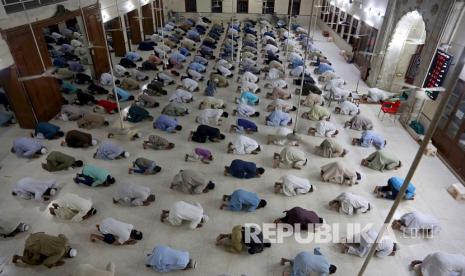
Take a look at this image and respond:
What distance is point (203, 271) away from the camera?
281 inches

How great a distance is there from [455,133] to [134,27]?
67.1ft

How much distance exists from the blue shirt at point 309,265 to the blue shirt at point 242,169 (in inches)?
137

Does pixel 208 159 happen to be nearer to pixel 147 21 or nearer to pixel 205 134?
pixel 205 134

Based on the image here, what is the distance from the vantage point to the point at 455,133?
11016 millimetres

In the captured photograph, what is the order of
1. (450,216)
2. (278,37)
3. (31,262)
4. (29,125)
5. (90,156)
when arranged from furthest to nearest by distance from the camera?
(278,37) → (29,125) → (90,156) → (450,216) → (31,262)

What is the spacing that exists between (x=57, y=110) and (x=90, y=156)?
13.2 feet

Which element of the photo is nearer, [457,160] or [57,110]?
[457,160]

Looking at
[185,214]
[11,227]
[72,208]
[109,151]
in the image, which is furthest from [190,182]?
[11,227]

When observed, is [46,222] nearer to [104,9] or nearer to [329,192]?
[329,192]

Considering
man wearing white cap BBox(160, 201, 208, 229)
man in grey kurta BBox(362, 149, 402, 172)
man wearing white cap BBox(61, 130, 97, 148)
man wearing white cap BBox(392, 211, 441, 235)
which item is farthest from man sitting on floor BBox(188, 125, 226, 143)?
man wearing white cap BBox(392, 211, 441, 235)

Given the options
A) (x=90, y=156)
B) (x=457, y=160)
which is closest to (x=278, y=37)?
(x=457, y=160)

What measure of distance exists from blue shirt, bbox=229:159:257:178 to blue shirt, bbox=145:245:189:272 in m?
3.46

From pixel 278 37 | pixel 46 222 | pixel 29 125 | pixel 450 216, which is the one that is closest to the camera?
pixel 46 222

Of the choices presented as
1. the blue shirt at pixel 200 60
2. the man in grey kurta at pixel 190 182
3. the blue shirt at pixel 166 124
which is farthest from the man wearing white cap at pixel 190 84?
the man in grey kurta at pixel 190 182
